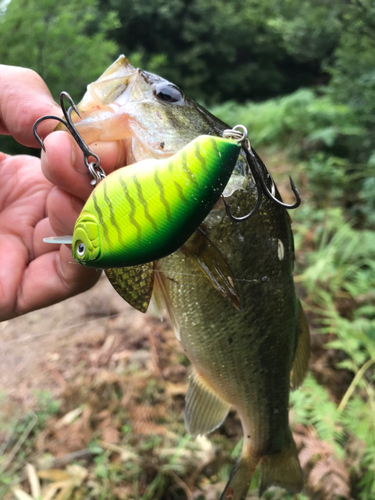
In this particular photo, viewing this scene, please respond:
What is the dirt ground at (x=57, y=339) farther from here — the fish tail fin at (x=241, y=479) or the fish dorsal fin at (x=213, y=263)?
the fish dorsal fin at (x=213, y=263)

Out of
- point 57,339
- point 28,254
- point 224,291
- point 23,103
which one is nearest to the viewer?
point 224,291

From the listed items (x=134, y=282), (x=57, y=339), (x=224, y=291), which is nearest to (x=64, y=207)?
(x=134, y=282)

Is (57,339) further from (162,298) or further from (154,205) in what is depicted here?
(154,205)

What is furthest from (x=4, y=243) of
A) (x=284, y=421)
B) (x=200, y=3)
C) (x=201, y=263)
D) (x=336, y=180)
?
(x=200, y=3)

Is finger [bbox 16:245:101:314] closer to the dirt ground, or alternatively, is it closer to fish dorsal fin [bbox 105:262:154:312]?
fish dorsal fin [bbox 105:262:154:312]

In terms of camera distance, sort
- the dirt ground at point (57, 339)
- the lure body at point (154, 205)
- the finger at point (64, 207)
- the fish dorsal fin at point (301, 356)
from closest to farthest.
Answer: the lure body at point (154, 205) → the finger at point (64, 207) → the fish dorsal fin at point (301, 356) → the dirt ground at point (57, 339)

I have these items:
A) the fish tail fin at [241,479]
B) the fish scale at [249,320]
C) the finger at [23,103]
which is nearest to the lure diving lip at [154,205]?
the fish scale at [249,320]

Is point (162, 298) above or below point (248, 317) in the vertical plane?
above
